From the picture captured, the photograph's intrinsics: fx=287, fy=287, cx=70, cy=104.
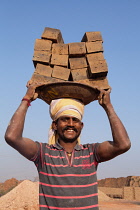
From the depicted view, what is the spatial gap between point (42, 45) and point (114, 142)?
9.44ft

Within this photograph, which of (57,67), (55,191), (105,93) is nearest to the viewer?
(55,191)

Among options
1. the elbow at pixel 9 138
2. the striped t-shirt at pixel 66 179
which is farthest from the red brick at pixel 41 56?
the elbow at pixel 9 138

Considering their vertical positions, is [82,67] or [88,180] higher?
[82,67]

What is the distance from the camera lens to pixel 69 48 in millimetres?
4945

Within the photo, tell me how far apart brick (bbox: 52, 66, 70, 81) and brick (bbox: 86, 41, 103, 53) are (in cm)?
58

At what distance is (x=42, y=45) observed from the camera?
16.1ft

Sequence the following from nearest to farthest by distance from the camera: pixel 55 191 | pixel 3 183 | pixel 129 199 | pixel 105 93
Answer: pixel 55 191 → pixel 105 93 → pixel 129 199 → pixel 3 183

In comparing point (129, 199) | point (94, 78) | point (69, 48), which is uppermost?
point (69, 48)

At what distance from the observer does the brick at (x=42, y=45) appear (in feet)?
16.0

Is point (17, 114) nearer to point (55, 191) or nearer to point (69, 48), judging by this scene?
point (55, 191)

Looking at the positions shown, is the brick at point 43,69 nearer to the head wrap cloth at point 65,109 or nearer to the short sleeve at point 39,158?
the head wrap cloth at point 65,109

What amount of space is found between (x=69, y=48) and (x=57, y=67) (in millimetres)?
482

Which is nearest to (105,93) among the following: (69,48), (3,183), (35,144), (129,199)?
(35,144)

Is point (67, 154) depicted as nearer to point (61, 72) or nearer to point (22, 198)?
point (61, 72)
